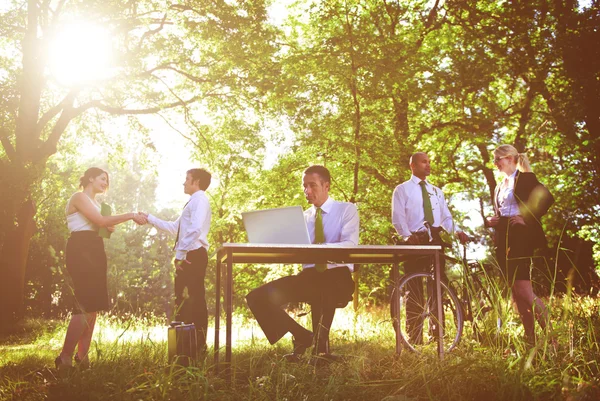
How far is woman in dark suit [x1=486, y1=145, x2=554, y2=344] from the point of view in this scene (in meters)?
4.98

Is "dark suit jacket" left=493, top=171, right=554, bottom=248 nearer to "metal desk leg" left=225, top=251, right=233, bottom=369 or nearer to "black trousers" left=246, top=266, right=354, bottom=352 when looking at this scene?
"black trousers" left=246, top=266, right=354, bottom=352

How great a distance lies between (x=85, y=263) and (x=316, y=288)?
2196mm

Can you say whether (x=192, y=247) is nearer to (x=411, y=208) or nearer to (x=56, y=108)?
(x=411, y=208)

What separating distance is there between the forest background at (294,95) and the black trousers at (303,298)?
22.3ft

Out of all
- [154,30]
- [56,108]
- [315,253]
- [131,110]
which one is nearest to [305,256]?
[315,253]

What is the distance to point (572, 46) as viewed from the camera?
1416 cm

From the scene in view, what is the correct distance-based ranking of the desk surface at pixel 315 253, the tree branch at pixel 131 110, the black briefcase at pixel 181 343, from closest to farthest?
the desk surface at pixel 315 253 → the black briefcase at pixel 181 343 → the tree branch at pixel 131 110

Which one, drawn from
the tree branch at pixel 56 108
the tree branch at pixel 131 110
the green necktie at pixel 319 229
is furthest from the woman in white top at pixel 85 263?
the tree branch at pixel 131 110

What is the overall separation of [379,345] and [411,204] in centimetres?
166

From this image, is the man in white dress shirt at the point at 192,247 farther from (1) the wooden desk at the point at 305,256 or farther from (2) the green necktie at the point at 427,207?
(2) the green necktie at the point at 427,207

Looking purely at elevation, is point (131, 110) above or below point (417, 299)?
above

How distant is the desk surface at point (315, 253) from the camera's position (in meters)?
4.15

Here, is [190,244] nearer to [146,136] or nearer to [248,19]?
[248,19]

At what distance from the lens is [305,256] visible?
458 cm
